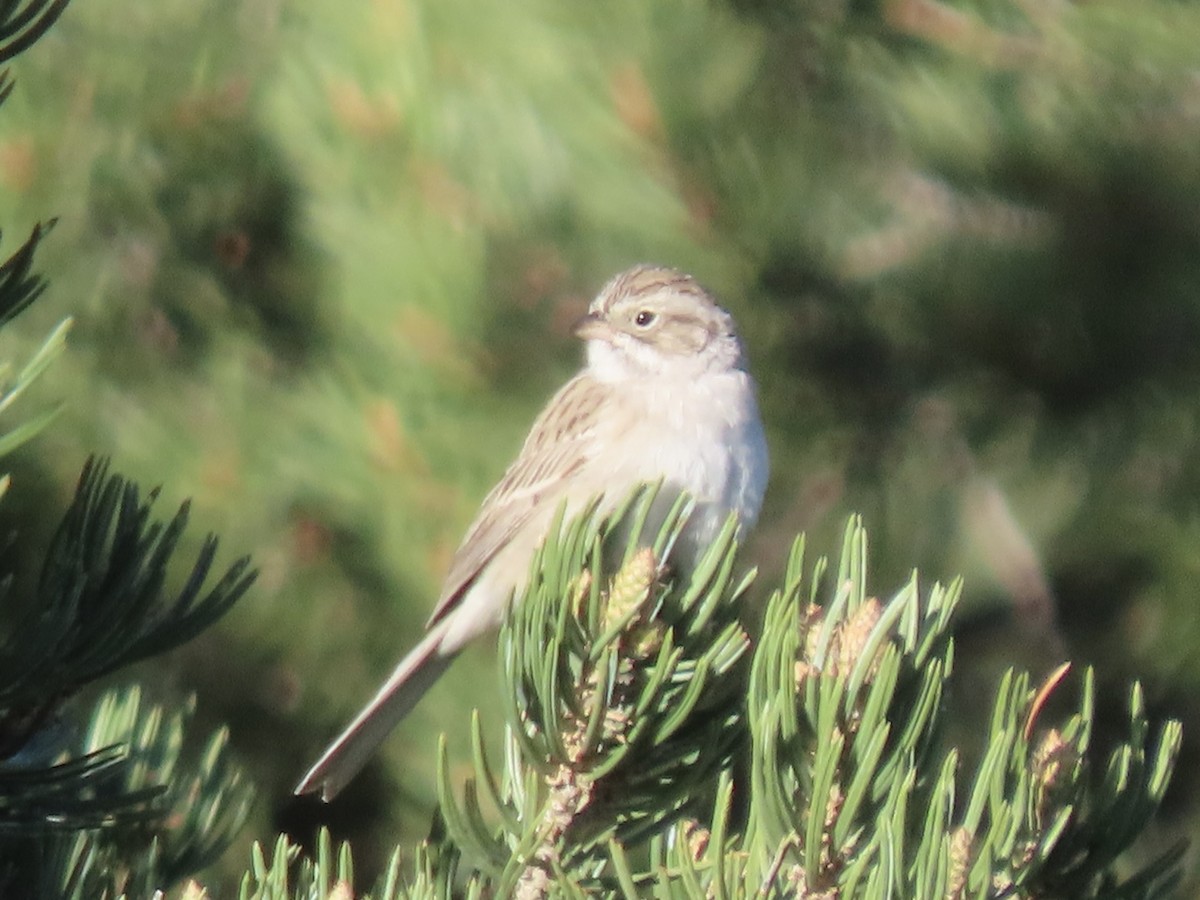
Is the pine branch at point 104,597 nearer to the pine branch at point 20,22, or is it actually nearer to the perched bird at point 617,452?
the pine branch at point 20,22

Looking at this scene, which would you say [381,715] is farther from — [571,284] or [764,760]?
[764,760]

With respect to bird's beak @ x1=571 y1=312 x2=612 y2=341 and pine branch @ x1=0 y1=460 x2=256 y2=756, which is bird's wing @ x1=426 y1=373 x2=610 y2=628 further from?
pine branch @ x1=0 y1=460 x2=256 y2=756

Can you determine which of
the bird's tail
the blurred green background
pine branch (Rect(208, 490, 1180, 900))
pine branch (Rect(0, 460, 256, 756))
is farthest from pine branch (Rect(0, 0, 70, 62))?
the bird's tail

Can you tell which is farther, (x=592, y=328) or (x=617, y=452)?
(x=617, y=452)

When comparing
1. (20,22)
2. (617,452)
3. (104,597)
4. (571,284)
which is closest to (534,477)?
(617,452)

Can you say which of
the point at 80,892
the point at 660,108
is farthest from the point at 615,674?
the point at 660,108

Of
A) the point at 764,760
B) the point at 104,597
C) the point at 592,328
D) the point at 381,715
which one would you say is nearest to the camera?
the point at 764,760

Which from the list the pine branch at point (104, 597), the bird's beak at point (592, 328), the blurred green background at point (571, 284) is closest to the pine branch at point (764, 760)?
the pine branch at point (104, 597)

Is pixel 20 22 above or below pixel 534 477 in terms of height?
below
